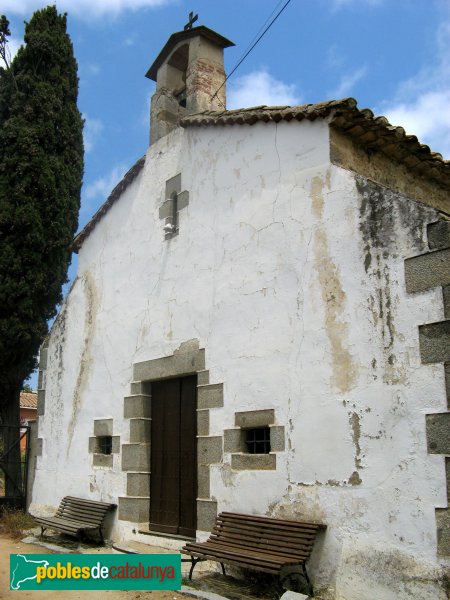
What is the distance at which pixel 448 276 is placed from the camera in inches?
177

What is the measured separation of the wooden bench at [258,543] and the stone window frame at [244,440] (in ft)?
1.60

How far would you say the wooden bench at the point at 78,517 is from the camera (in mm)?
7551

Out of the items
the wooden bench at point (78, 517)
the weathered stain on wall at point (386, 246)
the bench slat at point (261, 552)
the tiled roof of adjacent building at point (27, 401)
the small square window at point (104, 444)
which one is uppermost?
the weathered stain on wall at point (386, 246)

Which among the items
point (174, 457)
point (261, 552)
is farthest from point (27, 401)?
point (261, 552)

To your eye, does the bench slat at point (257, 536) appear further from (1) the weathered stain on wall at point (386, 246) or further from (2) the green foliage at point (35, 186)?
(2) the green foliage at point (35, 186)

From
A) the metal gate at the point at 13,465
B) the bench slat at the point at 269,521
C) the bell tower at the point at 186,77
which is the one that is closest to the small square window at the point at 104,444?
the metal gate at the point at 13,465

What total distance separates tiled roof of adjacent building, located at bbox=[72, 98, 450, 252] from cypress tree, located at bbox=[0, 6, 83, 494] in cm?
460

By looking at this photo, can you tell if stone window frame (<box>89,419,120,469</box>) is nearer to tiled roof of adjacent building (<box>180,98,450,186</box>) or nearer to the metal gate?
the metal gate

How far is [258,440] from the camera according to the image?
607 centimetres

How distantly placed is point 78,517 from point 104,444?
1019 millimetres

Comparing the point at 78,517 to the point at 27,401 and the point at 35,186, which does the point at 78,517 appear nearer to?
the point at 35,186

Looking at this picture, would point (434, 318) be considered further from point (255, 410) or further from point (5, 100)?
point (5, 100)

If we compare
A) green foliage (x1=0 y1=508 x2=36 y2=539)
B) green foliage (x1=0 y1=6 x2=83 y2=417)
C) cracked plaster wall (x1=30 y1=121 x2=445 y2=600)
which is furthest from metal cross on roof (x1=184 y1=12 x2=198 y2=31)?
green foliage (x1=0 y1=508 x2=36 y2=539)

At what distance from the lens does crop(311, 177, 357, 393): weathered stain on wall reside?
17.0ft
